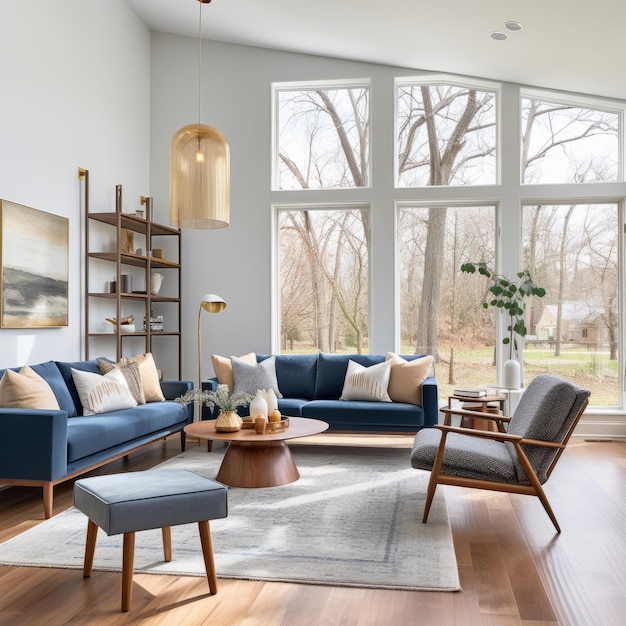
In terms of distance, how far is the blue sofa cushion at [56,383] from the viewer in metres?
4.64

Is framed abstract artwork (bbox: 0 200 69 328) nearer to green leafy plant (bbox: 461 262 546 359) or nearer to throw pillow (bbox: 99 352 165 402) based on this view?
throw pillow (bbox: 99 352 165 402)

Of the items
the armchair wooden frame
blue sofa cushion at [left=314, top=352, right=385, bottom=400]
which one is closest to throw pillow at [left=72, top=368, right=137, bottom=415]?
blue sofa cushion at [left=314, top=352, right=385, bottom=400]

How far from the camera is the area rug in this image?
2943 mm

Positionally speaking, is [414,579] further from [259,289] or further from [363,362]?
[259,289]

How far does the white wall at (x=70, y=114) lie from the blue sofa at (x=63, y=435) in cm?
42

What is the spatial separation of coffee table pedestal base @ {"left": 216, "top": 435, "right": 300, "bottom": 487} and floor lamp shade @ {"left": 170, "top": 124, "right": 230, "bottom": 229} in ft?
5.14

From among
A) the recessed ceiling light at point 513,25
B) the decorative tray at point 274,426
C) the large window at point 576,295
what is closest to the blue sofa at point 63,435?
the decorative tray at point 274,426

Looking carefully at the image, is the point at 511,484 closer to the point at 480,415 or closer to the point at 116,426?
the point at 480,415

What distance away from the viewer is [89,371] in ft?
17.0

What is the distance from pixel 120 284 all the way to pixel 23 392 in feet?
5.95

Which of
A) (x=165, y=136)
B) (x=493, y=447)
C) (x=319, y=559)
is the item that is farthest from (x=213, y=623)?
(x=165, y=136)

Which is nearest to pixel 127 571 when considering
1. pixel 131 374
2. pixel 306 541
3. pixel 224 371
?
pixel 306 541

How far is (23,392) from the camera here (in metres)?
4.14

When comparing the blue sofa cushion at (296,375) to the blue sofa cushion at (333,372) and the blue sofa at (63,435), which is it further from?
the blue sofa at (63,435)
